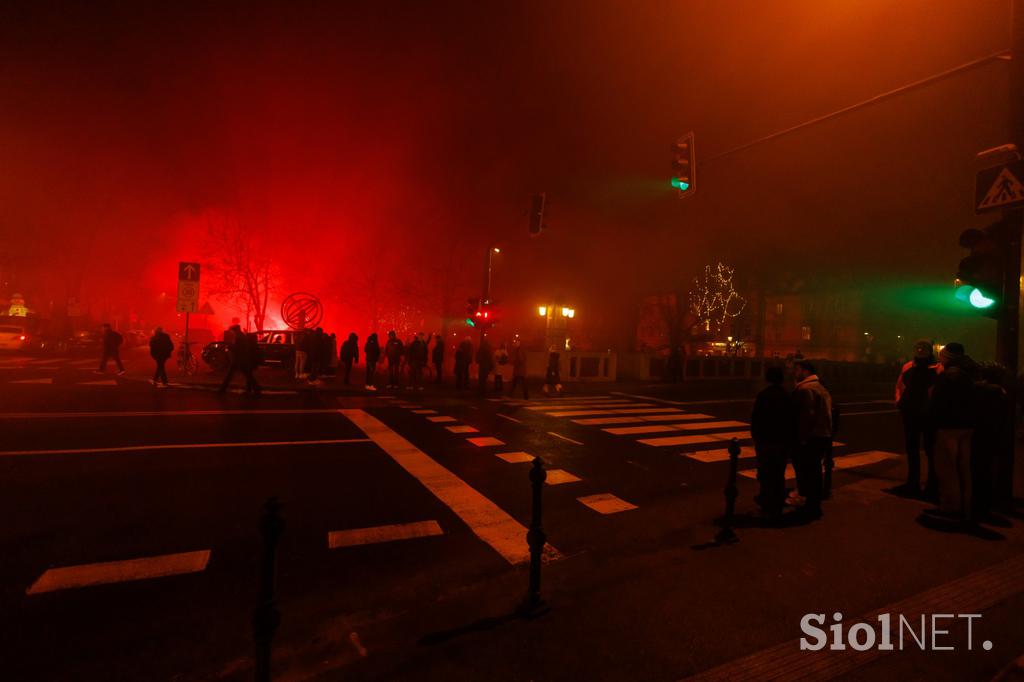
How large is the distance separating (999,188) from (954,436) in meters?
2.79


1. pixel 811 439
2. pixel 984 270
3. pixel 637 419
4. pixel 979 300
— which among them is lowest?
pixel 637 419

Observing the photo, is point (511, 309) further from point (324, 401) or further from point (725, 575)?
point (725, 575)

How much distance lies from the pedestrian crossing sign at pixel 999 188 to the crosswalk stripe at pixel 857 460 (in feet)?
14.1

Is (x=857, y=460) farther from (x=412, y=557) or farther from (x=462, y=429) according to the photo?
(x=412, y=557)

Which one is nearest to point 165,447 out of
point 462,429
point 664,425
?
point 462,429

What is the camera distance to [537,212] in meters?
12.5

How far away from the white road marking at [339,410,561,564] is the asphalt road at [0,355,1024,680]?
1.5 inches

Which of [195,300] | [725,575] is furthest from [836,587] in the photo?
[195,300]

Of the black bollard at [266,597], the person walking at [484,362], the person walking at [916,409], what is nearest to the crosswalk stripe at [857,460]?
the person walking at [916,409]

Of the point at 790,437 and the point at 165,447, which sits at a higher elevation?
the point at 790,437

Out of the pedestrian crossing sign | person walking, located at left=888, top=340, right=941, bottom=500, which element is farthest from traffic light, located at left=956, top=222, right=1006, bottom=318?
person walking, located at left=888, top=340, right=941, bottom=500

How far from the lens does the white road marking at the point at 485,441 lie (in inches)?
348

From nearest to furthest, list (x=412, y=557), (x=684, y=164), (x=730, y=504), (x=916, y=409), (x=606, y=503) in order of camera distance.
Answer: (x=412, y=557)
(x=730, y=504)
(x=606, y=503)
(x=916, y=409)
(x=684, y=164)

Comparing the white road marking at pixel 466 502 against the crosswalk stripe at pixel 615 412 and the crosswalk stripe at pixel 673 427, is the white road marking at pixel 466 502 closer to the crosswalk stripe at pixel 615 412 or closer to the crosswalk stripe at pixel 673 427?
the crosswalk stripe at pixel 673 427
